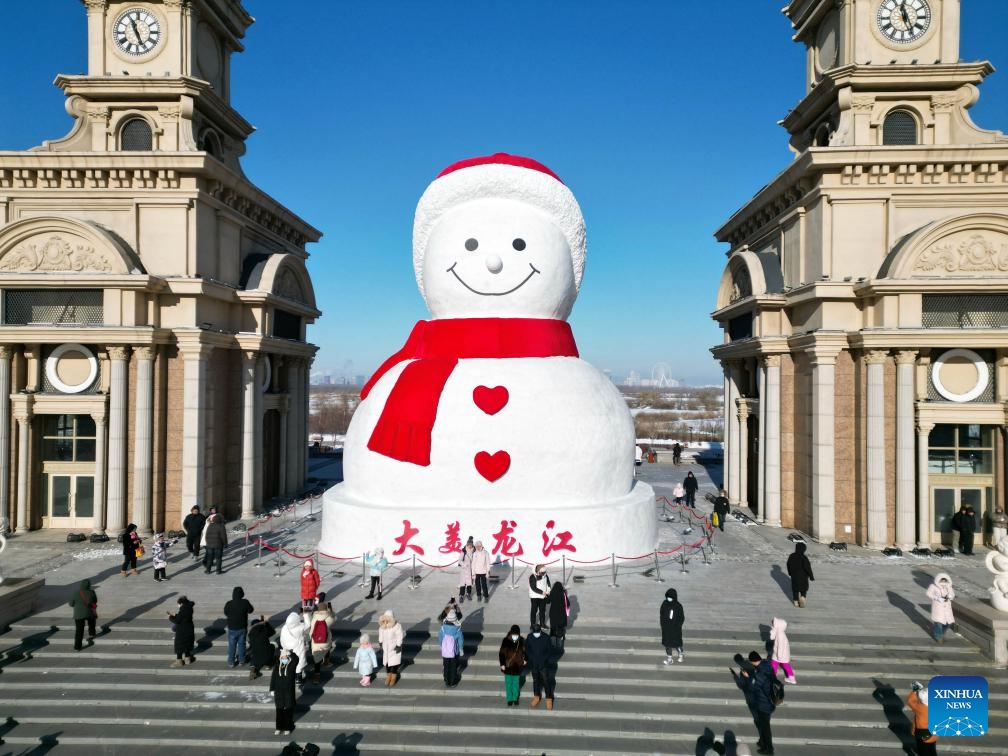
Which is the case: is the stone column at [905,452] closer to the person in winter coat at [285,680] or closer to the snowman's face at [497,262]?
the snowman's face at [497,262]

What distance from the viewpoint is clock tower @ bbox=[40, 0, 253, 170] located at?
66.4ft

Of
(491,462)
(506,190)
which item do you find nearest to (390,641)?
(491,462)

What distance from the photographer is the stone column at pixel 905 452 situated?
18.3 m

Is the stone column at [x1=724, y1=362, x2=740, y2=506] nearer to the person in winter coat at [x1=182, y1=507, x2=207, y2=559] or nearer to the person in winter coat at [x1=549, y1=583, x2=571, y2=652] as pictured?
the person in winter coat at [x1=549, y1=583, x2=571, y2=652]

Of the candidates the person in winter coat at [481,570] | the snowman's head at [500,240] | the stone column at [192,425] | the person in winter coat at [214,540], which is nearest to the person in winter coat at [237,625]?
the person in winter coat at [481,570]

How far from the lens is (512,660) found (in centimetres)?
952

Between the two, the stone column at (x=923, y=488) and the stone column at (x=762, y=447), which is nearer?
the stone column at (x=923, y=488)

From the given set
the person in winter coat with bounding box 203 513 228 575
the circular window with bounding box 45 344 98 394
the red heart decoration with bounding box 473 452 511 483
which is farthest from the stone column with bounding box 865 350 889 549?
the circular window with bounding box 45 344 98 394

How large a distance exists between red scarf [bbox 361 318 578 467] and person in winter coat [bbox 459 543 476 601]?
319 centimetres

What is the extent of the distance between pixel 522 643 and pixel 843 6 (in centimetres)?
2312

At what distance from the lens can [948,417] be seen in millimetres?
18656

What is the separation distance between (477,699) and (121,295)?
16717 millimetres

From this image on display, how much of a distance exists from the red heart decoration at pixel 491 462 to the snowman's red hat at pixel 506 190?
21.3ft

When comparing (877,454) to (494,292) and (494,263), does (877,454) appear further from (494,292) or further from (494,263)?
(494,263)
